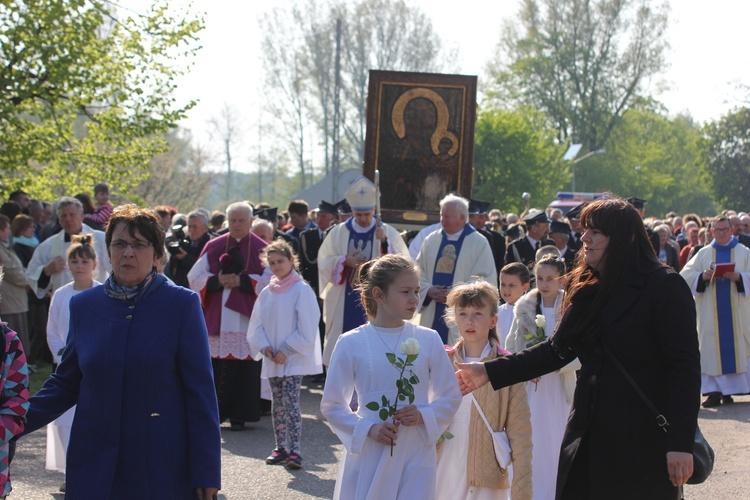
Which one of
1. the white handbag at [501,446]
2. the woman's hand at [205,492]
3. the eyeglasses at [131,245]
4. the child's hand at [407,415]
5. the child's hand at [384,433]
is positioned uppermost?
the eyeglasses at [131,245]

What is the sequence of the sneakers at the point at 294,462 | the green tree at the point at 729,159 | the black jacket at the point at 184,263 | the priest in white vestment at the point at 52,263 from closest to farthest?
the sneakers at the point at 294,462 → the priest in white vestment at the point at 52,263 → the black jacket at the point at 184,263 → the green tree at the point at 729,159

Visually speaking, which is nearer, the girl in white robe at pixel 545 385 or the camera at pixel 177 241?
the girl in white robe at pixel 545 385

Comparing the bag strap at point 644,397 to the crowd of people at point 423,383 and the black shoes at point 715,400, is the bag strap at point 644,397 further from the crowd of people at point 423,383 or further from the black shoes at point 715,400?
the black shoes at point 715,400

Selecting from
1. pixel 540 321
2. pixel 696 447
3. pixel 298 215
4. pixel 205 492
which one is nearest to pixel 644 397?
pixel 696 447

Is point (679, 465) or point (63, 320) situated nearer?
point (679, 465)

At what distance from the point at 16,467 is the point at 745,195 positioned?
165 feet

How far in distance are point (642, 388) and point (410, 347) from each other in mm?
1041

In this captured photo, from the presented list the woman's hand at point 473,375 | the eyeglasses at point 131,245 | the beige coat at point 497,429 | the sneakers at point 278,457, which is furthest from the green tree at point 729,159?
the eyeglasses at point 131,245

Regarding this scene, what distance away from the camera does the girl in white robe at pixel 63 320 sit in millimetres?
7809

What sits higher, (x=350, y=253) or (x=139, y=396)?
(x=350, y=253)

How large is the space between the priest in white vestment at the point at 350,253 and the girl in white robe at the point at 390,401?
5745 millimetres

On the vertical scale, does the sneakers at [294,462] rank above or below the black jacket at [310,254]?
below

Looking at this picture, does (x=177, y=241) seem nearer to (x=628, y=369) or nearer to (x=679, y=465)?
(x=628, y=369)

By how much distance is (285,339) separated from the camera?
9.21 metres
